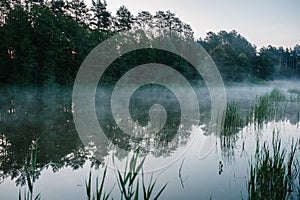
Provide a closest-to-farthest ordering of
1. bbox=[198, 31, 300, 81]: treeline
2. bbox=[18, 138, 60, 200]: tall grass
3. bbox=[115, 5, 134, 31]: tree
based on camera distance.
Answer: bbox=[18, 138, 60, 200]: tall grass < bbox=[115, 5, 134, 31]: tree < bbox=[198, 31, 300, 81]: treeline

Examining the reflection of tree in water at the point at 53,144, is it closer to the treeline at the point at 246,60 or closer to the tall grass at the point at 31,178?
the tall grass at the point at 31,178

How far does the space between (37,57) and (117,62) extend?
6474mm

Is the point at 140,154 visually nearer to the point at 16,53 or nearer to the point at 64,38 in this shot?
the point at 16,53

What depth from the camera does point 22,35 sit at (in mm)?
15422

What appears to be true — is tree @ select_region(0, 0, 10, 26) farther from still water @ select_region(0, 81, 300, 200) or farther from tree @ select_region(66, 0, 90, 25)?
still water @ select_region(0, 81, 300, 200)

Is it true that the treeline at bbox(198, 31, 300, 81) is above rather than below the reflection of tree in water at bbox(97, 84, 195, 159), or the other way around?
above

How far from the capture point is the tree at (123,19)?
2431cm

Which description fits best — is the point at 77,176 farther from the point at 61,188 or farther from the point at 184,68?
the point at 184,68

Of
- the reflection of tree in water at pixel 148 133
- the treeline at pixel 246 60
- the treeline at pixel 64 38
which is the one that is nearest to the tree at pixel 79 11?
the treeline at pixel 64 38

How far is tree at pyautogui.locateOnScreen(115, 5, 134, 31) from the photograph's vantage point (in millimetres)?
24312

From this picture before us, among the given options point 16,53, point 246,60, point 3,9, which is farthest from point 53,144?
point 246,60

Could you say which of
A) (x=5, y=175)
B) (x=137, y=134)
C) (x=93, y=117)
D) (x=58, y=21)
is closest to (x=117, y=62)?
(x=58, y=21)

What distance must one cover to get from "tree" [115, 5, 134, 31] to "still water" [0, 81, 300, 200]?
17.8 meters

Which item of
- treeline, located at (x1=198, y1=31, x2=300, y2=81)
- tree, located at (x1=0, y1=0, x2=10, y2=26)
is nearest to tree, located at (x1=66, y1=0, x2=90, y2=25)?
tree, located at (x1=0, y1=0, x2=10, y2=26)
